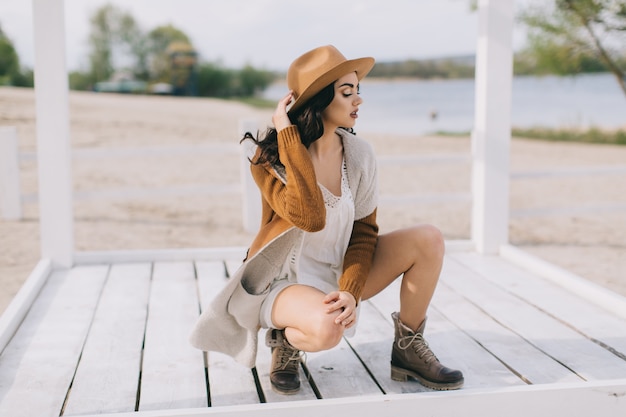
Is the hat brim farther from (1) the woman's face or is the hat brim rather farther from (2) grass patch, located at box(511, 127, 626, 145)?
(2) grass patch, located at box(511, 127, 626, 145)

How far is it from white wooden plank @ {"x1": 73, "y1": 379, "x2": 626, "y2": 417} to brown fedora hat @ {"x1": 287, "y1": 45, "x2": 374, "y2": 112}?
90 centimetres

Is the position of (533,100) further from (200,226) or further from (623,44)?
(200,226)

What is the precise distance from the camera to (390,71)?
3588 cm

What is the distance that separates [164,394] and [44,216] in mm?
2043

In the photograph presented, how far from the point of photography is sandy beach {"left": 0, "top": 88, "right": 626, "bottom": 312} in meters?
5.14

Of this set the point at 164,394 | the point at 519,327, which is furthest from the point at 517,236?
the point at 164,394

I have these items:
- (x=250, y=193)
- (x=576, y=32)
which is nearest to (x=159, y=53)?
(x=576, y=32)

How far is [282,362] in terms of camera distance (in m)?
2.47

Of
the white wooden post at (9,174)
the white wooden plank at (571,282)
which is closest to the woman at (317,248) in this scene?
the white wooden plank at (571,282)

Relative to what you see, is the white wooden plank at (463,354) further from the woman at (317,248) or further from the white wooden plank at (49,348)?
the white wooden plank at (49,348)

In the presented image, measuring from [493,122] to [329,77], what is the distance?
7.68ft

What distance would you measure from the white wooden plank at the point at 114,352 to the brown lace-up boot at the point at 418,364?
849 millimetres

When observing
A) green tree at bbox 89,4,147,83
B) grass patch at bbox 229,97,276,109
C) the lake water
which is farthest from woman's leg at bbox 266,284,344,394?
green tree at bbox 89,4,147,83

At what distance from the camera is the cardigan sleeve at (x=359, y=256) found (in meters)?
2.30
